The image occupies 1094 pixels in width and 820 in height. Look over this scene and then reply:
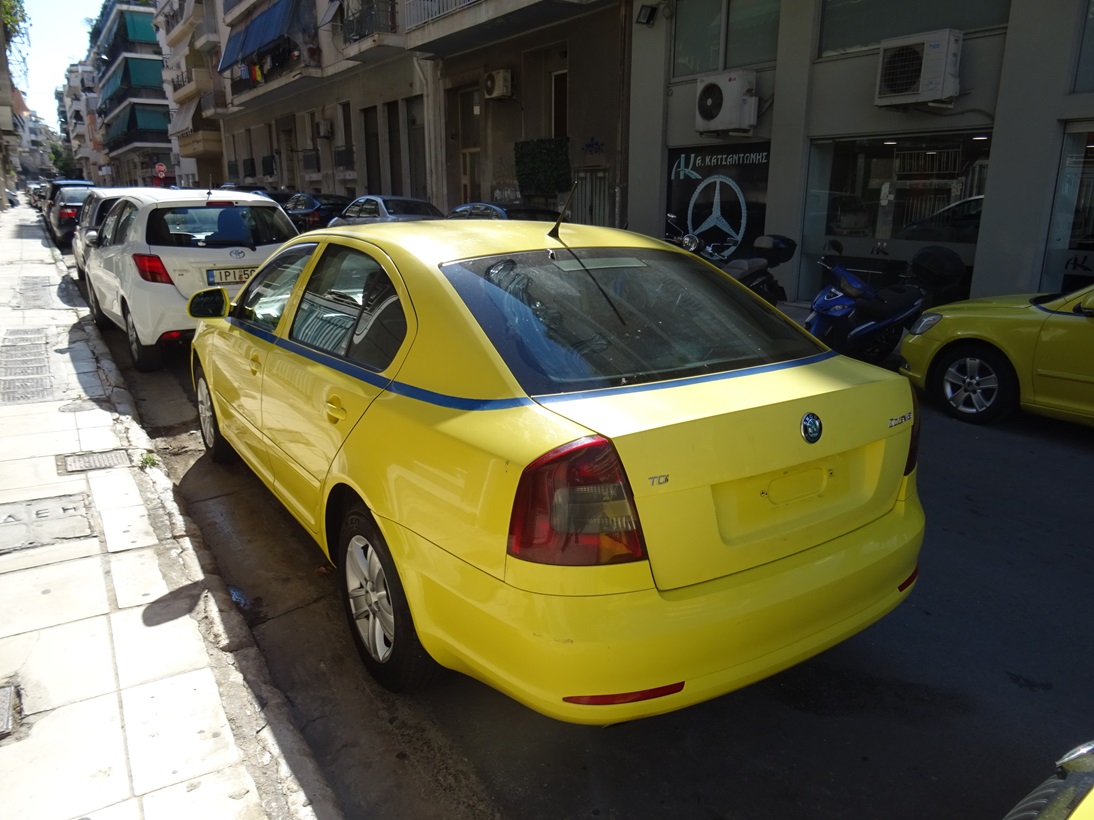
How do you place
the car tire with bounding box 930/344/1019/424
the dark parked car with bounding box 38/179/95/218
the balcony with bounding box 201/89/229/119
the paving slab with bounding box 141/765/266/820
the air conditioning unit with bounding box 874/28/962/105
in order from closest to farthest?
the paving slab with bounding box 141/765/266/820, the car tire with bounding box 930/344/1019/424, the air conditioning unit with bounding box 874/28/962/105, the dark parked car with bounding box 38/179/95/218, the balcony with bounding box 201/89/229/119

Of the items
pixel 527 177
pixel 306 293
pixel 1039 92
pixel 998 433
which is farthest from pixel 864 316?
Result: pixel 527 177

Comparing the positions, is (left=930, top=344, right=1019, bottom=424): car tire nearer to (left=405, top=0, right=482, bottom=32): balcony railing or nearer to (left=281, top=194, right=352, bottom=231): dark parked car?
(left=405, top=0, right=482, bottom=32): balcony railing

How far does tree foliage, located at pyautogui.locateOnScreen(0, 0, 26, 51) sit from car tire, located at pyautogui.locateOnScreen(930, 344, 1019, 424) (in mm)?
49756

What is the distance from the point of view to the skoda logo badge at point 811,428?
94.3 inches

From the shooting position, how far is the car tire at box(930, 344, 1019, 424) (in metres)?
6.25

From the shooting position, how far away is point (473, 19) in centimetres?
1689

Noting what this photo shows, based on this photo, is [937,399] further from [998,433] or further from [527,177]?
[527,177]

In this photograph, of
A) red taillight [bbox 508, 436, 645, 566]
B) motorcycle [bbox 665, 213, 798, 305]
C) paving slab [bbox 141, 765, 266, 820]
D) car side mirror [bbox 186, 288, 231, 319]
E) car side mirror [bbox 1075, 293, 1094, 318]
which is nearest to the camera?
red taillight [bbox 508, 436, 645, 566]

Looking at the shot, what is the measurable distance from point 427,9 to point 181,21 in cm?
3284

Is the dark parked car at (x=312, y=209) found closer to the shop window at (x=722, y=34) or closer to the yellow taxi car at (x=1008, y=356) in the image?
the shop window at (x=722, y=34)

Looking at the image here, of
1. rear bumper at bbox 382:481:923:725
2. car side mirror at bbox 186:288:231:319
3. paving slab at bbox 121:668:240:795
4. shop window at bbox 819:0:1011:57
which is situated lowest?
paving slab at bbox 121:668:240:795

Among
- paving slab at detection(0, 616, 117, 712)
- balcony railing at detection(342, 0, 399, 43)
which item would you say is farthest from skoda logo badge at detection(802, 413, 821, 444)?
balcony railing at detection(342, 0, 399, 43)

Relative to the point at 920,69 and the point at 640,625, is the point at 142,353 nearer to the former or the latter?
the point at 640,625

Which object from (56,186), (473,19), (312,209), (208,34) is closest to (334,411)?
(473,19)
